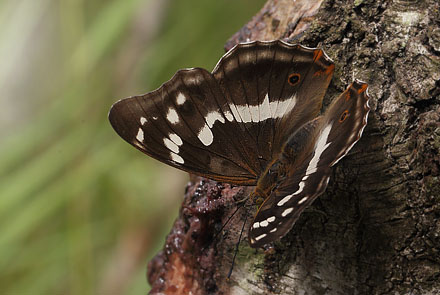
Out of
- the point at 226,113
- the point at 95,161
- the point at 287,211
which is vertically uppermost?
the point at 95,161

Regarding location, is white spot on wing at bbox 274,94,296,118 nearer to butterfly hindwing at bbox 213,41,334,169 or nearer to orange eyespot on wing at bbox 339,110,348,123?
butterfly hindwing at bbox 213,41,334,169

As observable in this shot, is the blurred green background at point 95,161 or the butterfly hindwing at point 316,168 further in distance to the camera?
the blurred green background at point 95,161

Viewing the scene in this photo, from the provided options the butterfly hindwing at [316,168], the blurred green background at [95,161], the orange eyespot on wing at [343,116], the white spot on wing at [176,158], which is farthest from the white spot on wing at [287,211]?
the blurred green background at [95,161]

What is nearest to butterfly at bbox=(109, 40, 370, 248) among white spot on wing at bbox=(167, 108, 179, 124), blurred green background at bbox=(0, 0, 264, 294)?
white spot on wing at bbox=(167, 108, 179, 124)

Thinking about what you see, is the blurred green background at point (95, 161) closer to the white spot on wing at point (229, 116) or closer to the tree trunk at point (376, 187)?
the white spot on wing at point (229, 116)

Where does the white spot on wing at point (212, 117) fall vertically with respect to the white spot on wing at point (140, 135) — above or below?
above

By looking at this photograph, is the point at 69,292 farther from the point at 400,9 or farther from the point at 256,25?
the point at 400,9

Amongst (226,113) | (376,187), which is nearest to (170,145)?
(226,113)

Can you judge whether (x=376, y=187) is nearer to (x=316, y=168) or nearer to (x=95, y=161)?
(x=316, y=168)
